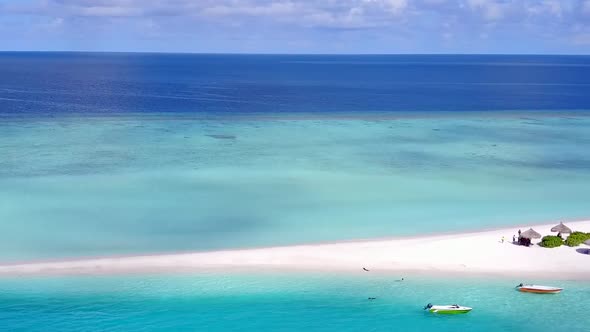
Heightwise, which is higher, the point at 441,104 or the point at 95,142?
the point at 441,104

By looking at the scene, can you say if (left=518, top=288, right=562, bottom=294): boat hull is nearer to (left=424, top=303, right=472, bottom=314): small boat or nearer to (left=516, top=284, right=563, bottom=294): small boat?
(left=516, top=284, right=563, bottom=294): small boat

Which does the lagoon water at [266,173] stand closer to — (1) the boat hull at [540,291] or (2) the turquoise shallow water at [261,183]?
(2) the turquoise shallow water at [261,183]

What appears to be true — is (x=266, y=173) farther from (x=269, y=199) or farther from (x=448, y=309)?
(x=448, y=309)

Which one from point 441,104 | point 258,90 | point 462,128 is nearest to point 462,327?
point 462,128

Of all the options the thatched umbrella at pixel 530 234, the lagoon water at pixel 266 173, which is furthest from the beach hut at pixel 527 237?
the lagoon water at pixel 266 173

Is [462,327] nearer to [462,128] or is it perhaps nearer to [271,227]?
[271,227]

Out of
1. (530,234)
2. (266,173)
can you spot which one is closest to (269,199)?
(266,173)

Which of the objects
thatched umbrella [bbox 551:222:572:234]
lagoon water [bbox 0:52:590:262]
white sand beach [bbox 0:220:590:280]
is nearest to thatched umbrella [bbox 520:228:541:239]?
white sand beach [bbox 0:220:590:280]

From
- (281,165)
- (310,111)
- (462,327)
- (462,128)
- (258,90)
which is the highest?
(258,90)
